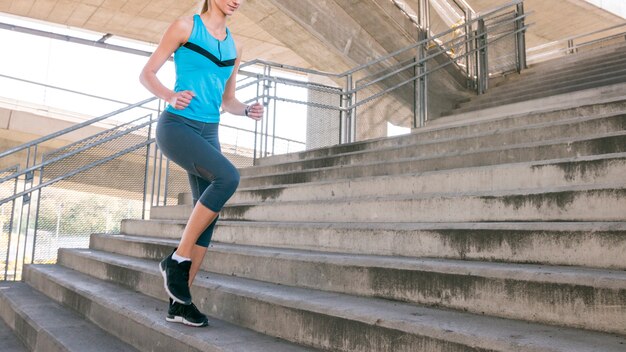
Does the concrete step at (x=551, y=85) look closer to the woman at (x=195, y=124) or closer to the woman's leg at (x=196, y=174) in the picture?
the woman at (x=195, y=124)

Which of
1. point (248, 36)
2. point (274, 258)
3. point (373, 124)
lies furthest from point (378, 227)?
point (248, 36)

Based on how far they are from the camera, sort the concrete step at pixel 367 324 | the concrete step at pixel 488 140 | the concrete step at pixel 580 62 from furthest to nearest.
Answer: the concrete step at pixel 580 62, the concrete step at pixel 488 140, the concrete step at pixel 367 324

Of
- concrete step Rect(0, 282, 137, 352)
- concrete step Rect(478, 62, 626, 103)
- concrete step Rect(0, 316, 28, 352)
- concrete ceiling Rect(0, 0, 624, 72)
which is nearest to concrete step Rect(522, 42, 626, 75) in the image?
concrete step Rect(478, 62, 626, 103)

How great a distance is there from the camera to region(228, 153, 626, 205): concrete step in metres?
2.46

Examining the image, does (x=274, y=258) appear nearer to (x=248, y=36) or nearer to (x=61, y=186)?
(x=61, y=186)

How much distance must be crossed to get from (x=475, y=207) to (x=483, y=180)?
0.40m

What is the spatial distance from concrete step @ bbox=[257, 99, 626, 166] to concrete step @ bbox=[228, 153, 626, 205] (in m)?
0.96

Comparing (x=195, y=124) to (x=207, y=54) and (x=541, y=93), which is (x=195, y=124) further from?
(x=541, y=93)

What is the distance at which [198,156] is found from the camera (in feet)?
6.35

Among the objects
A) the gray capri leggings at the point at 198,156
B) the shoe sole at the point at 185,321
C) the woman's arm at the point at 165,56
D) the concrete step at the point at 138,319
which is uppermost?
the woman's arm at the point at 165,56

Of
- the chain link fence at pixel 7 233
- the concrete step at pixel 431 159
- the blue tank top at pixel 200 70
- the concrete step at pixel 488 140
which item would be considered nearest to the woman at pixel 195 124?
the blue tank top at pixel 200 70

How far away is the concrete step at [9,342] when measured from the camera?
295cm

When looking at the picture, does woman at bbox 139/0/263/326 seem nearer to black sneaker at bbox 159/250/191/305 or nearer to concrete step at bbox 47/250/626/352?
black sneaker at bbox 159/250/191/305

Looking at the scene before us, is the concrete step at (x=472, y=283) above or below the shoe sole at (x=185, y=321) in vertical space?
above
